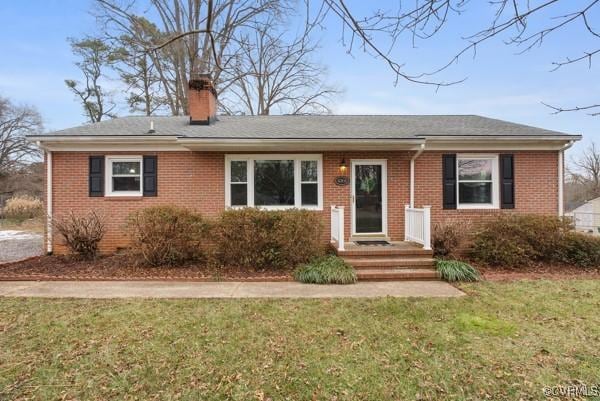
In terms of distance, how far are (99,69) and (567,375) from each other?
87.5ft

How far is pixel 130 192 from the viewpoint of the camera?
27.5 feet

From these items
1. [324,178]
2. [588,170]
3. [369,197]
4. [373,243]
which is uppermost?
[588,170]

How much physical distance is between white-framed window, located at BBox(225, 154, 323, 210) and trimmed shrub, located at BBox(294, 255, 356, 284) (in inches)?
91.7

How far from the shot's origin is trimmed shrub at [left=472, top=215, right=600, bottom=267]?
23.0 feet

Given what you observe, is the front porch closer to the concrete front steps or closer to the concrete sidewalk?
the concrete front steps

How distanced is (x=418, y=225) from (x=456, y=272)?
1608mm

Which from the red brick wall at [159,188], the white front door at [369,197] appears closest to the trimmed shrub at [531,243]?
the white front door at [369,197]

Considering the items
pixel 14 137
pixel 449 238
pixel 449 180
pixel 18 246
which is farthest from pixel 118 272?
pixel 14 137

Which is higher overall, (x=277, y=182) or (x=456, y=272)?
(x=277, y=182)

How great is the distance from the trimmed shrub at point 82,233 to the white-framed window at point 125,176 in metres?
0.92

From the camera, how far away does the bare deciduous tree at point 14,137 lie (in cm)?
2764

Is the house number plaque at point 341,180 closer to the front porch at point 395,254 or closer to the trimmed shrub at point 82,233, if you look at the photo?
the front porch at point 395,254

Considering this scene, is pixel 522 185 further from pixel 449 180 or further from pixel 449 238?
pixel 449 238

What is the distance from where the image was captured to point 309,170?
852 centimetres
